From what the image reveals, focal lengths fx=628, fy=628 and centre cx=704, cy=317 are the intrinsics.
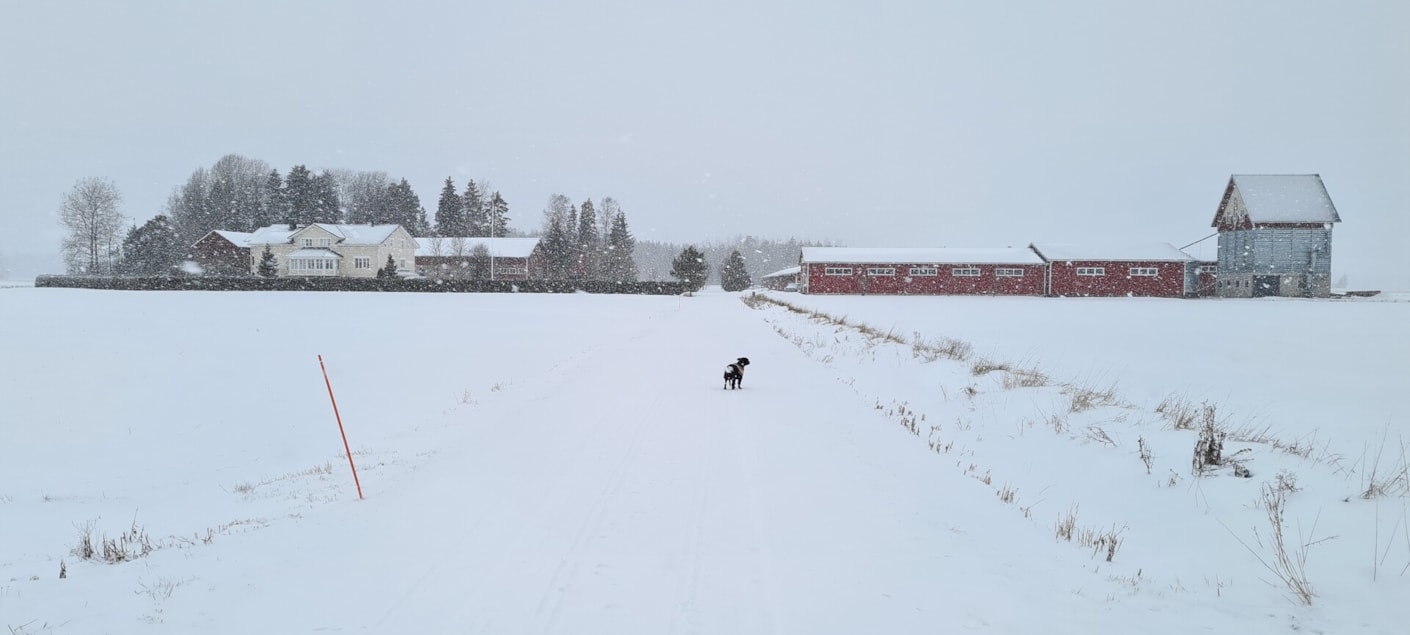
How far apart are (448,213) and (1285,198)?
96129 millimetres

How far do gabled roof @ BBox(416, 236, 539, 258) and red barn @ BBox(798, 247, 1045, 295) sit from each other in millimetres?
35612

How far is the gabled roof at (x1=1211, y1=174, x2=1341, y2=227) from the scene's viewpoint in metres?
56.1

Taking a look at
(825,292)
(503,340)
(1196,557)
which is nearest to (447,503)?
(1196,557)

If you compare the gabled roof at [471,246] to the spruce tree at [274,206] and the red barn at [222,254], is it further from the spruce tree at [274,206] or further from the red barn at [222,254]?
the spruce tree at [274,206]

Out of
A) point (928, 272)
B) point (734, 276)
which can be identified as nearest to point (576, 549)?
A: point (928, 272)

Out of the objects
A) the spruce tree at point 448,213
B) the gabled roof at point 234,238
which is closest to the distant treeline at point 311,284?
the gabled roof at point 234,238

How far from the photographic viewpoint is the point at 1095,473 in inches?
259

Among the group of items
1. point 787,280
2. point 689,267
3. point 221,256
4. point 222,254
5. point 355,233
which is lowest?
point 787,280

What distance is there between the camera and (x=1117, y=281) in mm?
60531

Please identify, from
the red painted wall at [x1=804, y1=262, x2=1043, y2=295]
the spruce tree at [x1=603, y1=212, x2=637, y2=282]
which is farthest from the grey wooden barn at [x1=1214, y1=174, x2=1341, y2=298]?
the spruce tree at [x1=603, y1=212, x2=637, y2=282]

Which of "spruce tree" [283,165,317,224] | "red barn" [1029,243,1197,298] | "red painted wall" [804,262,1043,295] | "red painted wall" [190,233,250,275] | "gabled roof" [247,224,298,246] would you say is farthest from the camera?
"spruce tree" [283,165,317,224]

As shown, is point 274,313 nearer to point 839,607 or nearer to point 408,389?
point 408,389

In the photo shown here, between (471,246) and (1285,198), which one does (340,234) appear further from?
(1285,198)

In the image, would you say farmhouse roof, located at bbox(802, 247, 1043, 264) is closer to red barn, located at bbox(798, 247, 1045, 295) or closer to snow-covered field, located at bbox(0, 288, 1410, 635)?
red barn, located at bbox(798, 247, 1045, 295)
